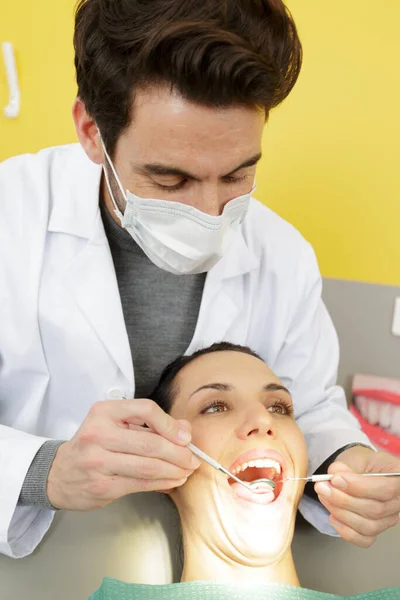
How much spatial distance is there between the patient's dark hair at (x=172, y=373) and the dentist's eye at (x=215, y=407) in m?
0.10

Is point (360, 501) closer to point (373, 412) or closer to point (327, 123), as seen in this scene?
point (373, 412)

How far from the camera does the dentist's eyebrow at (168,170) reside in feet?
4.15

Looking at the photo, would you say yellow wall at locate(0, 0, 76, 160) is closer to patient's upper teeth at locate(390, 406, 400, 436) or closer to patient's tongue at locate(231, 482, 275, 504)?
patient's upper teeth at locate(390, 406, 400, 436)

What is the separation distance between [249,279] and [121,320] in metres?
0.36

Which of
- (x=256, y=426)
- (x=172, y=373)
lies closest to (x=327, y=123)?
(x=172, y=373)

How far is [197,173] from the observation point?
4.15 ft

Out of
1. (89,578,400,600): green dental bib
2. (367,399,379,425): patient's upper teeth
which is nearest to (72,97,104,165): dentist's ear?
(89,578,400,600): green dental bib

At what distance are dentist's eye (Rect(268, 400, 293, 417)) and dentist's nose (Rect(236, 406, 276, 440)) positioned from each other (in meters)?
0.11

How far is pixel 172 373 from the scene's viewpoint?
1.54m

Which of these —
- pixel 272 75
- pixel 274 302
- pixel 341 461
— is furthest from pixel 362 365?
pixel 272 75

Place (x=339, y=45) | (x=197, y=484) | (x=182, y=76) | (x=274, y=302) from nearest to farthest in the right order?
(x=182, y=76) < (x=197, y=484) < (x=274, y=302) < (x=339, y=45)

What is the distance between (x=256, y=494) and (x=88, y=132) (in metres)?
0.79

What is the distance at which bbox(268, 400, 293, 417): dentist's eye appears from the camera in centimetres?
147

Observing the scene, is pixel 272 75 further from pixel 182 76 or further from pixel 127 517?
pixel 127 517
